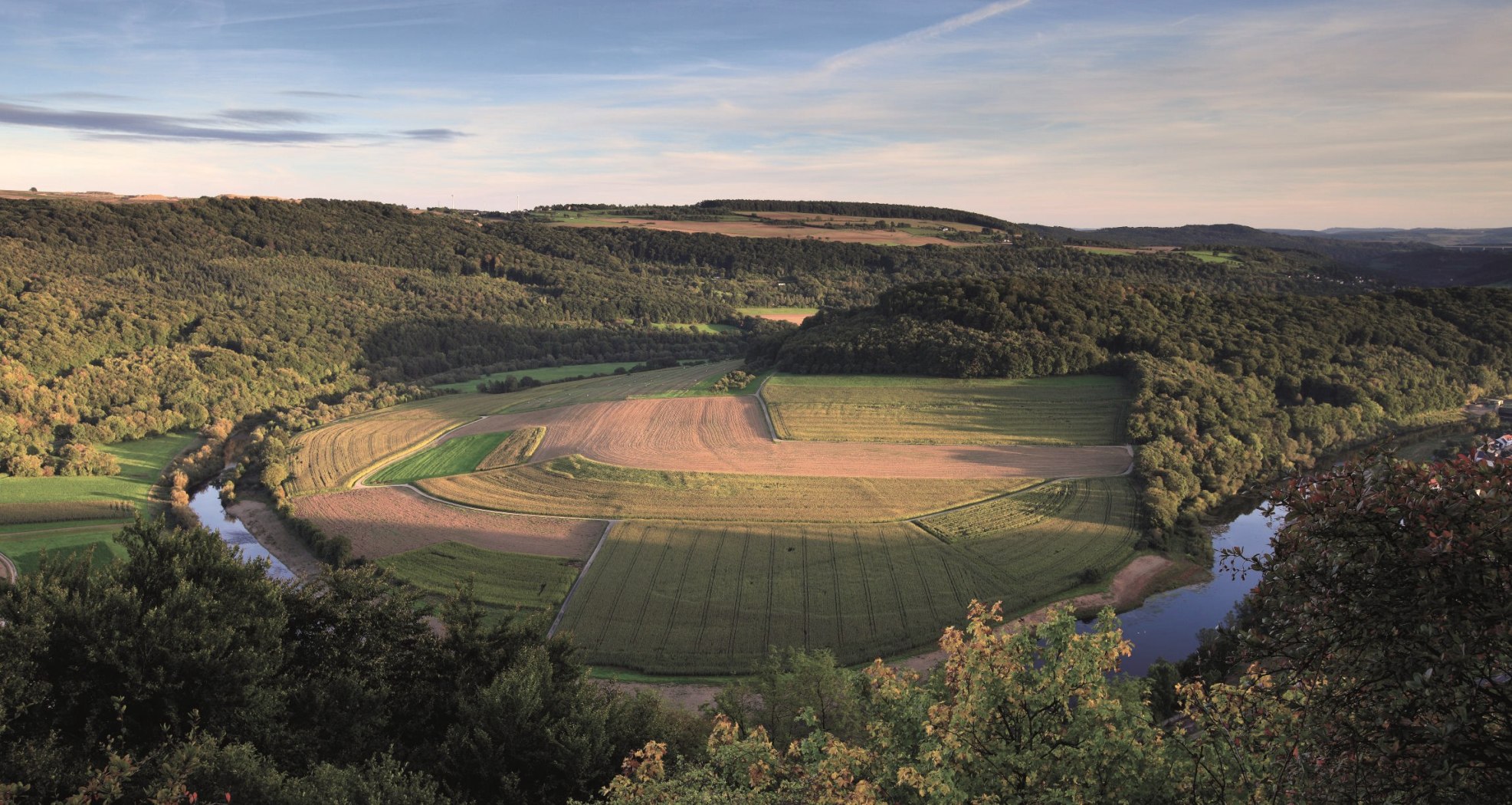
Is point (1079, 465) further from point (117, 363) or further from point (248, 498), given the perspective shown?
point (117, 363)

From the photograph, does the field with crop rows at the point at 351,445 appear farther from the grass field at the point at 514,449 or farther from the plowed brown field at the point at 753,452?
the grass field at the point at 514,449

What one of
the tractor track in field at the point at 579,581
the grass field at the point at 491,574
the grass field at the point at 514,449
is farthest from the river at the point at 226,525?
the tractor track in field at the point at 579,581

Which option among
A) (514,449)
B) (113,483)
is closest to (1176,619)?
(514,449)

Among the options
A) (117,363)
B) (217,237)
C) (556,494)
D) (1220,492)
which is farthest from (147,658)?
(217,237)

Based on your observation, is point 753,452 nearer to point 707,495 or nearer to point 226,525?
point 707,495

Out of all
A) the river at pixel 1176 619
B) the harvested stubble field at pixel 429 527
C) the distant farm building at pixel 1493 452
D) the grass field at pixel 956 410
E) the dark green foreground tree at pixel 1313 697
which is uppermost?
the distant farm building at pixel 1493 452
